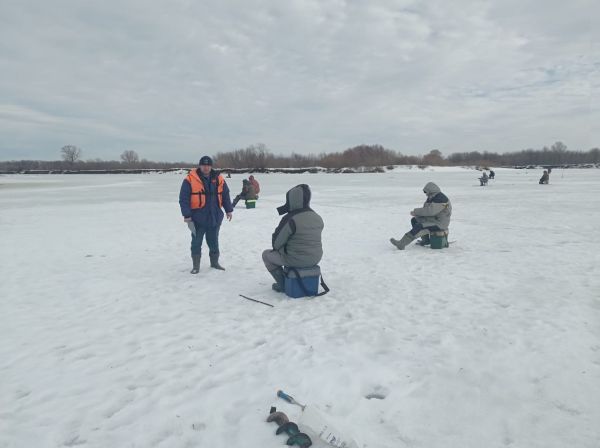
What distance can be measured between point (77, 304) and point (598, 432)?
607cm

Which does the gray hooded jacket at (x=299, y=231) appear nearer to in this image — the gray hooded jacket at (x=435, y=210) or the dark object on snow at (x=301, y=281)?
the dark object on snow at (x=301, y=281)

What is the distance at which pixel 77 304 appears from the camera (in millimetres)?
5531

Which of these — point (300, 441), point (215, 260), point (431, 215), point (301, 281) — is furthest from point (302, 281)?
point (431, 215)

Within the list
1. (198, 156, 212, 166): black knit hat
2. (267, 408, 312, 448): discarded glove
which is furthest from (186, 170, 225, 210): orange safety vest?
Answer: (267, 408, 312, 448): discarded glove

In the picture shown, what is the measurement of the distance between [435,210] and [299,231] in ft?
14.1

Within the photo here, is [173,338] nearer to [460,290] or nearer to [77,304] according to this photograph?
[77,304]

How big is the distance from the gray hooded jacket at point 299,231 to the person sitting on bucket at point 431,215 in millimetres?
3934

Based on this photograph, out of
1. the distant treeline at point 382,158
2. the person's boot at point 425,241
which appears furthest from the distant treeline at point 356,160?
the person's boot at point 425,241

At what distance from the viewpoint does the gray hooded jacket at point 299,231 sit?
17.6ft

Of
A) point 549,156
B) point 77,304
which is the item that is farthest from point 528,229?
point 549,156

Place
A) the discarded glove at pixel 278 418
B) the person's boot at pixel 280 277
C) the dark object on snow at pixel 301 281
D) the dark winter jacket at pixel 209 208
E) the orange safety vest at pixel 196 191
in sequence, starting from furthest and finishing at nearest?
1. the dark winter jacket at pixel 209 208
2. the orange safety vest at pixel 196 191
3. the person's boot at pixel 280 277
4. the dark object on snow at pixel 301 281
5. the discarded glove at pixel 278 418

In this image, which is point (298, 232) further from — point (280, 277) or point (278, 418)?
point (278, 418)

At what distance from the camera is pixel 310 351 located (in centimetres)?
398

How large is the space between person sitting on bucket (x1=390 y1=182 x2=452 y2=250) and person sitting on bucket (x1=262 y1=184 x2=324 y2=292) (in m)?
3.93
